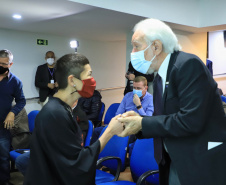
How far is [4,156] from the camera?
341cm

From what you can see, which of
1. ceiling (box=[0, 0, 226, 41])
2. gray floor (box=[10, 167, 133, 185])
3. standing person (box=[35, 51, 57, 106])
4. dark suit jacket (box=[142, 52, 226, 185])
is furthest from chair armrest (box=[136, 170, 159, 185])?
standing person (box=[35, 51, 57, 106])

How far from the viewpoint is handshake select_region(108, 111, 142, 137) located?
1.47 meters

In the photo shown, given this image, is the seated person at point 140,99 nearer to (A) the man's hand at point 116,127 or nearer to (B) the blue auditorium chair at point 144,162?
(B) the blue auditorium chair at point 144,162

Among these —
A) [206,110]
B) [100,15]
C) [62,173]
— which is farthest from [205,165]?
[100,15]

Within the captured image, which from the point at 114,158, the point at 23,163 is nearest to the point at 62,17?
the point at 23,163

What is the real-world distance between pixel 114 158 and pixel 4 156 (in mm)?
1680

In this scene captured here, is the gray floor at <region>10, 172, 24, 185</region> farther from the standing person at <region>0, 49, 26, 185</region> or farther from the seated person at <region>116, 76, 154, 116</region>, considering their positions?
the seated person at <region>116, 76, 154, 116</region>

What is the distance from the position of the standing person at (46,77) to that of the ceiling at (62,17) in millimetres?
688

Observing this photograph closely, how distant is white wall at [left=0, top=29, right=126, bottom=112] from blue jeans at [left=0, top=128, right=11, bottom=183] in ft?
8.45

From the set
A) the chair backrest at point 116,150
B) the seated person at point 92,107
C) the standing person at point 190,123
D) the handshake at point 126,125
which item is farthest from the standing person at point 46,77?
the standing person at point 190,123

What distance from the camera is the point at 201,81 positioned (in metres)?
1.27

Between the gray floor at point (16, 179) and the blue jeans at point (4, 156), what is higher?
the blue jeans at point (4, 156)

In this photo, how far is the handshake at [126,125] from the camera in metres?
1.47

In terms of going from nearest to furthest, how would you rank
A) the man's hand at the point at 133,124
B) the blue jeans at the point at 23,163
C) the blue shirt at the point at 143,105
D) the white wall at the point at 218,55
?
Result: 1. the man's hand at the point at 133,124
2. the blue jeans at the point at 23,163
3. the blue shirt at the point at 143,105
4. the white wall at the point at 218,55
